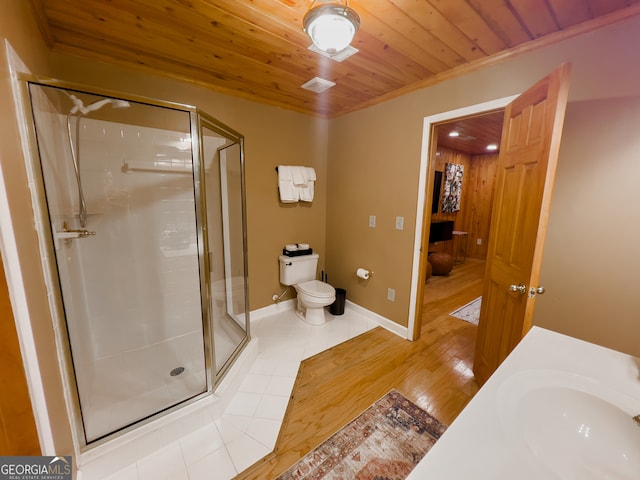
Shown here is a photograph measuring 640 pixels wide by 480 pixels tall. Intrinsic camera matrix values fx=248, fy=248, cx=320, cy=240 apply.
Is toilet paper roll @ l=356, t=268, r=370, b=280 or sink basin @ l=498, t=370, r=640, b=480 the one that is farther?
toilet paper roll @ l=356, t=268, r=370, b=280

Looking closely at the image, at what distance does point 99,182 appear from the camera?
73.2 inches

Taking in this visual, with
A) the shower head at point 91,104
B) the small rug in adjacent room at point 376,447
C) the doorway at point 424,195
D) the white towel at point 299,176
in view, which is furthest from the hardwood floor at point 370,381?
the shower head at point 91,104

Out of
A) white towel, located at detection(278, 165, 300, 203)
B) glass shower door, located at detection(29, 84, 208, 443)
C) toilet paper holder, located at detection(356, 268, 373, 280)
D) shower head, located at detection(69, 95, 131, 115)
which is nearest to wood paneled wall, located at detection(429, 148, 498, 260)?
toilet paper holder, located at detection(356, 268, 373, 280)

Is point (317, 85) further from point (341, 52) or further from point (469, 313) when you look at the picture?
point (469, 313)

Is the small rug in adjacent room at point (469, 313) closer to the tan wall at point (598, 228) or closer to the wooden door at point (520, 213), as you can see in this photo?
the wooden door at point (520, 213)

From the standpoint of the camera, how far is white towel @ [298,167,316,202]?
293 centimetres

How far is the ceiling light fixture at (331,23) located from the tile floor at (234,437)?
221cm

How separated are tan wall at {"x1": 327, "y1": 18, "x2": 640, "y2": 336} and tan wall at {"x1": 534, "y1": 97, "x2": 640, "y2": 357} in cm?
7

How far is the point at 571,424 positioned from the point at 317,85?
2.52 m

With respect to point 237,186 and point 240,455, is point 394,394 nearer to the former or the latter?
point 240,455

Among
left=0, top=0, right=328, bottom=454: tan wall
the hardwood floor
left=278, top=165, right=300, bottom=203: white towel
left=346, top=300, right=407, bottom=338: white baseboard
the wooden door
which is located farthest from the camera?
left=278, top=165, right=300, bottom=203: white towel

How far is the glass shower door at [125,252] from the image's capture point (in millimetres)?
1548
